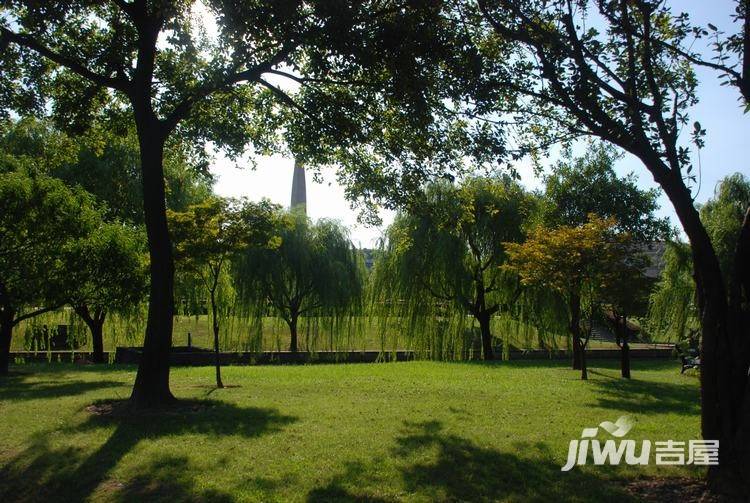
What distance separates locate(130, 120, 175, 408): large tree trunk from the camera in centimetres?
1020

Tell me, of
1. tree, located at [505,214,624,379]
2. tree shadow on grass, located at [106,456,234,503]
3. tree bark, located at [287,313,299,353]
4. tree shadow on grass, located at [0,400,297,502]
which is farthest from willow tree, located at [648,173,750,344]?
tree shadow on grass, located at [106,456,234,503]

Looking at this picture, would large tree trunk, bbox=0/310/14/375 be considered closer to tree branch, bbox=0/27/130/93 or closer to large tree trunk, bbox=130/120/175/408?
large tree trunk, bbox=130/120/175/408

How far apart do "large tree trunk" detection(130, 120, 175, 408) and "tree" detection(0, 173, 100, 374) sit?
6257 millimetres

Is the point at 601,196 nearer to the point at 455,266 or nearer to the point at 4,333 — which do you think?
the point at 455,266

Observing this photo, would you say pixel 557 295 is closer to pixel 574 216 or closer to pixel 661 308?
pixel 661 308

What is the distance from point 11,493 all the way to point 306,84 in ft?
26.2

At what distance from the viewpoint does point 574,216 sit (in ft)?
93.7

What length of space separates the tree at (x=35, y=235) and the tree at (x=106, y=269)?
0.25 meters

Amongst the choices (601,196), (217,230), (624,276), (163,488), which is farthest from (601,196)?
(163,488)

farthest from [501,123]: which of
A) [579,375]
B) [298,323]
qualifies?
[298,323]

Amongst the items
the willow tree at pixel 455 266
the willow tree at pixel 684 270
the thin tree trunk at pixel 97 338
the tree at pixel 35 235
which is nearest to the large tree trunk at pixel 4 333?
the tree at pixel 35 235

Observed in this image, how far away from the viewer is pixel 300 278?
85.6 ft

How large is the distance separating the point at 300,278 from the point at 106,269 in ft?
34.2

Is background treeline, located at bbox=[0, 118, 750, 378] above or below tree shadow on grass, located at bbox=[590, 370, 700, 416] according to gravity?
above
